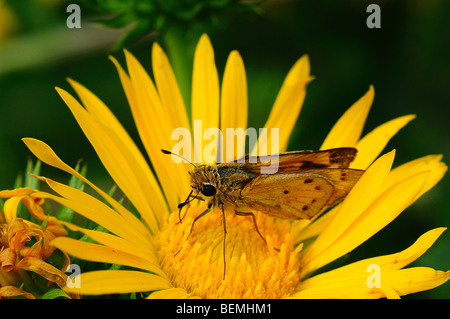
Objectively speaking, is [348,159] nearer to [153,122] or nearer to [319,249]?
[319,249]

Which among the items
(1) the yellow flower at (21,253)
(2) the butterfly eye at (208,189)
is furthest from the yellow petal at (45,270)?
(2) the butterfly eye at (208,189)

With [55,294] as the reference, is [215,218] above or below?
above

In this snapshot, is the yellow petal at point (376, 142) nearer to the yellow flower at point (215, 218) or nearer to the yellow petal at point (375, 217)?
the yellow flower at point (215, 218)

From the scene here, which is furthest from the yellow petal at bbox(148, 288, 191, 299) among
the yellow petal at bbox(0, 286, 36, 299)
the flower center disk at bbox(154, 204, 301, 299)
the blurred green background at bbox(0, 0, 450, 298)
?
the blurred green background at bbox(0, 0, 450, 298)

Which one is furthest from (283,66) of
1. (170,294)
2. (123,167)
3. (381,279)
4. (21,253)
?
(21,253)

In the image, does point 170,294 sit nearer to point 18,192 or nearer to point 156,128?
point 18,192

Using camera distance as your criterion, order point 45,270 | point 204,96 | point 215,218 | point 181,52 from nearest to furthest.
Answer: point 45,270 → point 215,218 → point 204,96 → point 181,52

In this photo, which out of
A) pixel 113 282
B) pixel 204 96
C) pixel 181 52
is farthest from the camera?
pixel 181 52
